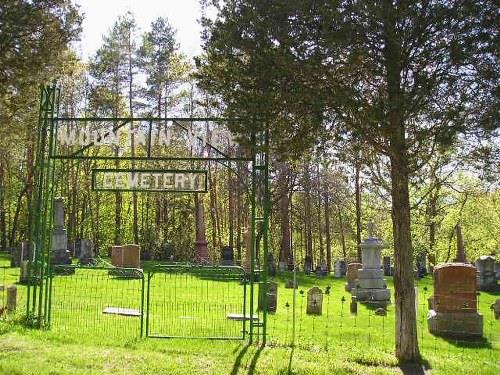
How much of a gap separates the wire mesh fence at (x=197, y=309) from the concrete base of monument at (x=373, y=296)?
3672 mm

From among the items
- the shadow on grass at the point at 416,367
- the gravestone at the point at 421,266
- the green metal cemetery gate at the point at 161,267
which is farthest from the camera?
the gravestone at the point at 421,266

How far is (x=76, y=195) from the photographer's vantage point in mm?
36031

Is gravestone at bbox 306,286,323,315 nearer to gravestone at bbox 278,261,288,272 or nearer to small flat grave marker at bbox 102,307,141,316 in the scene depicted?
small flat grave marker at bbox 102,307,141,316

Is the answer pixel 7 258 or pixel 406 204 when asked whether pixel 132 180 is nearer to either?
pixel 406 204

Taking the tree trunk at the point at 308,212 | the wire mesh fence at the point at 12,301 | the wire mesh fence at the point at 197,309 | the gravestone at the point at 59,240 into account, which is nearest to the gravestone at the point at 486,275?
the wire mesh fence at the point at 197,309

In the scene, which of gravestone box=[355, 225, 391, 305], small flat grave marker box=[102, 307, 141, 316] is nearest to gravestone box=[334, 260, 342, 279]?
gravestone box=[355, 225, 391, 305]

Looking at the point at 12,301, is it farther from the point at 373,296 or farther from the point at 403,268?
the point at 373,296

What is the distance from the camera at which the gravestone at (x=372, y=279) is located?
16.3 m

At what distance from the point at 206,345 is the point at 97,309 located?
4223 mm

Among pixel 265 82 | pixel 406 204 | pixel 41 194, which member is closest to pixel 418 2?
pixel 265 82

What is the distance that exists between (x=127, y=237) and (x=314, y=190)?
1400 cm

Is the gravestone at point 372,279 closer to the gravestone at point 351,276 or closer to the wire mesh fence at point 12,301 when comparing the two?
the gravestone at point 351,276

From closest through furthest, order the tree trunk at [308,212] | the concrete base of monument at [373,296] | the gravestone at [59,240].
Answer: the concrete base of monument at [373,296], the gravestone at [59,240], the tree trunk at [308,212]

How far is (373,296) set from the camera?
16.2m
